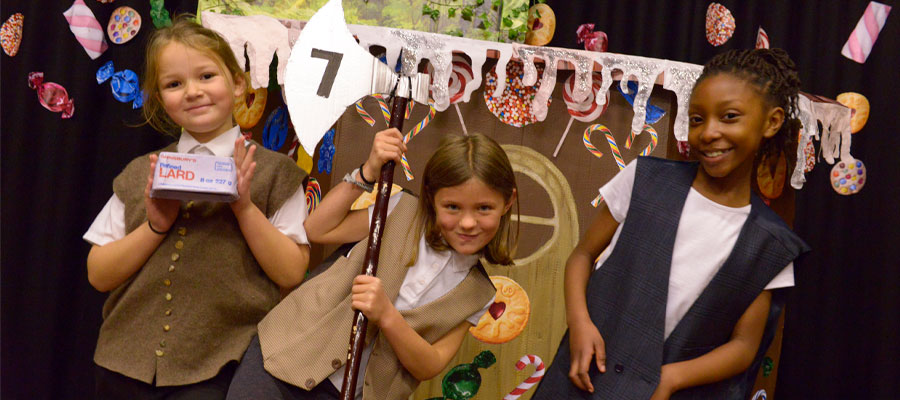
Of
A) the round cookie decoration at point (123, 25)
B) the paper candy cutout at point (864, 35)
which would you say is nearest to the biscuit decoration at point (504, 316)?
the round cookie decoration at point (123, 25)

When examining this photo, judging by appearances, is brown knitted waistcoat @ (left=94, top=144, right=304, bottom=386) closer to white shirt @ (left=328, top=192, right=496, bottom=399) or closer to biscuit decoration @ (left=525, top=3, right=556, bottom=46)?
white shirt @ (left=328, top=192, right=496, bottom=399)

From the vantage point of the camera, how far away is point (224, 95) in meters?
1.65

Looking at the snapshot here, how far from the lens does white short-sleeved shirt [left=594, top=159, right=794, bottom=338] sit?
1562 mm

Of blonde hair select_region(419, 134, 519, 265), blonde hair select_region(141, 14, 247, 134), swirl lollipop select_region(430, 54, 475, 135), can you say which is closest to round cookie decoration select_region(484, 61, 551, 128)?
swirl lollipop select_region(430, 54, 475, 135)

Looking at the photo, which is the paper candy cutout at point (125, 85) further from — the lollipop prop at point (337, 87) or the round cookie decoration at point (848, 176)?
the round cookie decoration at point (848, 176)

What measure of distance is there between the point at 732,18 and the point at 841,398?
5.22 ft

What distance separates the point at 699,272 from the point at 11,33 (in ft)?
8.25

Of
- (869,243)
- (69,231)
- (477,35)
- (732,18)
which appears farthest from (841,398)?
(69,231)

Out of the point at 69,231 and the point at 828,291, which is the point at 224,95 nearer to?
the point at 69,231

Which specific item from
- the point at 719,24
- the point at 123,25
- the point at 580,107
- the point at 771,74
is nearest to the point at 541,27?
the point at 580,107

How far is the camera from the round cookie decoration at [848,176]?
287cm

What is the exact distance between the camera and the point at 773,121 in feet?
5.23

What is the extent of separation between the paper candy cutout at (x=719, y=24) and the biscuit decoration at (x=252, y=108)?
180 cm

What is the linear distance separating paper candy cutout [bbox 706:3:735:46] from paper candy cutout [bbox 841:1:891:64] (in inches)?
18.1
